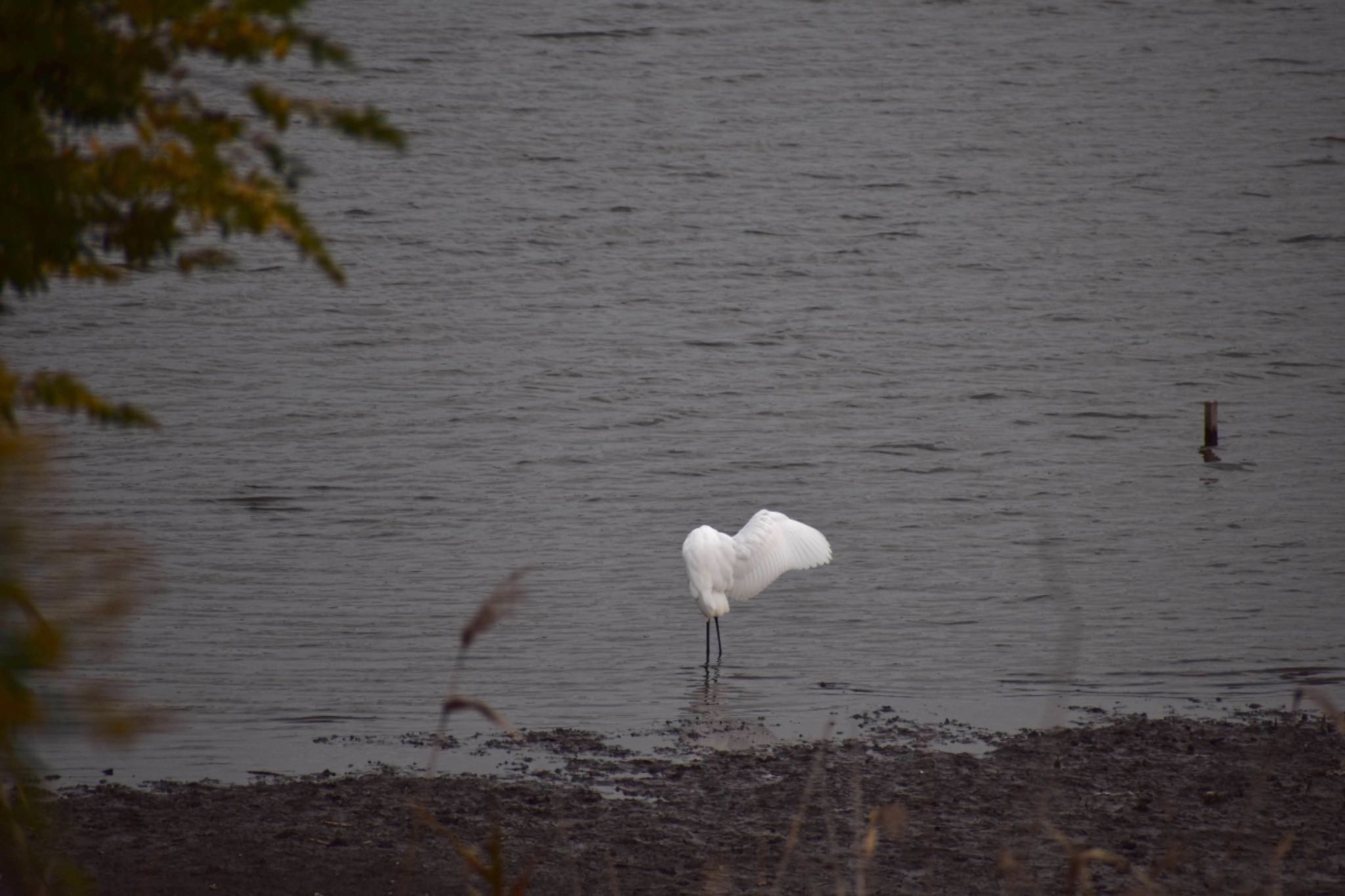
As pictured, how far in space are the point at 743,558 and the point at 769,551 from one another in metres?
0.29

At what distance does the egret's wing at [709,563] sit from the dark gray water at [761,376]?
541mm

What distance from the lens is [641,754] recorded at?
27.6ft

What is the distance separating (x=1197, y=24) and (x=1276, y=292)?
20.5 metres

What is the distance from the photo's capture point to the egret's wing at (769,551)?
38.4ft

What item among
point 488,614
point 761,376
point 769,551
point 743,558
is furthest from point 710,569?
point 761,376

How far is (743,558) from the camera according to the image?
460 inches

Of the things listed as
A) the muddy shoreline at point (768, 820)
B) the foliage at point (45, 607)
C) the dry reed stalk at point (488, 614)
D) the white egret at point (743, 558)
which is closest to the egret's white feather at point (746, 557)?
the white egret at point (743, 558)

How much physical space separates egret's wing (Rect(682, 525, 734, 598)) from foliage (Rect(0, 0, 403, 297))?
8.33 m

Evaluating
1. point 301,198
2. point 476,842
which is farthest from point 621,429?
point 476,842

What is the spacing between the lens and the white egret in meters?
11.2

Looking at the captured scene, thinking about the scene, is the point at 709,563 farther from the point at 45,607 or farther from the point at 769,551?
the point at 45,607

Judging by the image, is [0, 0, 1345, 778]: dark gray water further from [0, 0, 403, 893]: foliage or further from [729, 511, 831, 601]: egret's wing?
[0, 0, 403, 893]: foliage

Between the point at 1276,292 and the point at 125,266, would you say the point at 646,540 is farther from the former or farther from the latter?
the point at 1276,292

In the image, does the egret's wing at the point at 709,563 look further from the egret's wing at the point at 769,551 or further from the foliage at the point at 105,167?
the foliage at the point at 105,167
